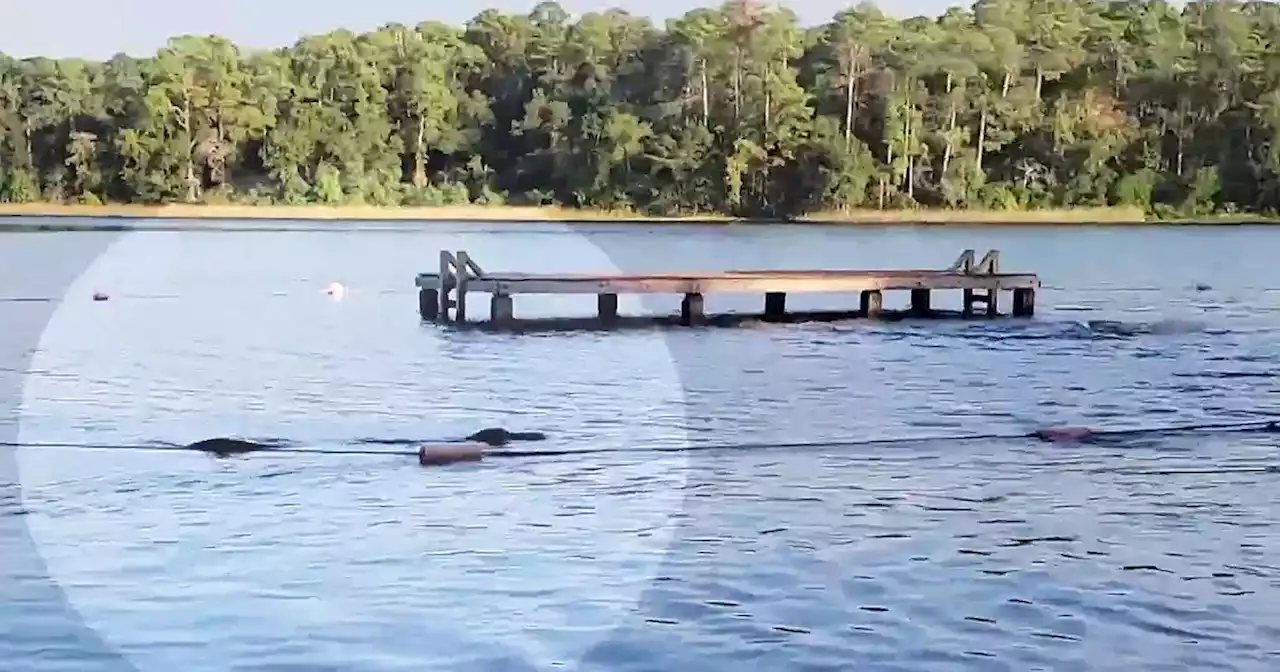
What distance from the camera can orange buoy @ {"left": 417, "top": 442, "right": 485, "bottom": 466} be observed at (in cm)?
1677

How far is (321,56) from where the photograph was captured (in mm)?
75812

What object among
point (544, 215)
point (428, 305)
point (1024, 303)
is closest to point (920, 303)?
point (1024, 303)

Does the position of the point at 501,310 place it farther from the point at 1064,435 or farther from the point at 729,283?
the point at 1064,435

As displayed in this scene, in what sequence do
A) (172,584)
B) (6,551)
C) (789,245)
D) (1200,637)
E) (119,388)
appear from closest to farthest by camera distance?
(1200,637)
(172,584)
(6,551)
(119,388)
(789,245)

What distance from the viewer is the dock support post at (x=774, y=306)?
3291cm

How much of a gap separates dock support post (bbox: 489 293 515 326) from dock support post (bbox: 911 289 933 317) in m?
7.65

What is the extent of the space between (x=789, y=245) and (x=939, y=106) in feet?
68.1

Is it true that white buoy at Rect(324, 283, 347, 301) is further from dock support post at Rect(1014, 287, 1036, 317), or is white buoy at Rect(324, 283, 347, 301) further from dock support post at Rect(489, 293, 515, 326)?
dock support post at Rect(1014, 287, 1036, 317)

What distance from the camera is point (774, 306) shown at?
33.3m

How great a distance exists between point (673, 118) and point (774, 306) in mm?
42403

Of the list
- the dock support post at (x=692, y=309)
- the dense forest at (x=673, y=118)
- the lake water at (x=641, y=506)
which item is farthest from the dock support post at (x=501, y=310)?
the dense forest at (x=673, y=118)

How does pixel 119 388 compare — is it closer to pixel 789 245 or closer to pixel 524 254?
pixel 524 254

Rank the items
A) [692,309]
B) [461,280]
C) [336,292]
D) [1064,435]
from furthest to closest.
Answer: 1. [336,292]
2. [692,309]
3. [461,280]
4. [1064,435]

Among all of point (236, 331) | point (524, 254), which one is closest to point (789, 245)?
point (524, 254)
